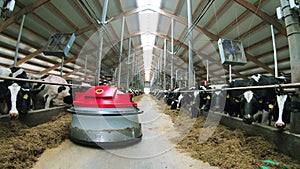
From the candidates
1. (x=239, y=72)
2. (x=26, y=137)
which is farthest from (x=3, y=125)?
(x=239, y=72)

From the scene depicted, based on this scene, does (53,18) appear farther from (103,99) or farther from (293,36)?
(293,36)

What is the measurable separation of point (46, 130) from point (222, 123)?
9.70 ft

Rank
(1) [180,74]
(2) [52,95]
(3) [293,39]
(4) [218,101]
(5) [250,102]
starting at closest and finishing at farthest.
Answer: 1. (3) [293,39]
2. (5) [250,102]
3. (2) [52,95]
4. (4) [218,101]
5. (1) [180,74]

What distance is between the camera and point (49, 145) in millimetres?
2062

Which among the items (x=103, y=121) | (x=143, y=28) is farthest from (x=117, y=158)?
(x=143, y=28)

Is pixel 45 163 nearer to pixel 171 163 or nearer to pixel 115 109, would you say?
pixel 115 109

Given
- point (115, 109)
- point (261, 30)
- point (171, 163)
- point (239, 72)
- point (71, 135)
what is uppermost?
point (261, 30)

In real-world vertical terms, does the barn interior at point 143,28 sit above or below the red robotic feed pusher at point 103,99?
above

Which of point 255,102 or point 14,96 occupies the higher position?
point 14,96

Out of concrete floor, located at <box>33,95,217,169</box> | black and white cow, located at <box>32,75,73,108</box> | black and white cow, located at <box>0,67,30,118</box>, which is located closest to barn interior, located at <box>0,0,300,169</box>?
concrete floor, located at <box>33,95,217,169</box>

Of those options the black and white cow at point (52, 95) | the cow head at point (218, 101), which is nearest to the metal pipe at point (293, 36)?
the cow head at point (218, 101)

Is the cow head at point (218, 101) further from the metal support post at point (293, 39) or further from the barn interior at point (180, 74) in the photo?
the metal support post at point (293, 39)

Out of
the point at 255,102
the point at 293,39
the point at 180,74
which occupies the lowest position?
the point at 255,102

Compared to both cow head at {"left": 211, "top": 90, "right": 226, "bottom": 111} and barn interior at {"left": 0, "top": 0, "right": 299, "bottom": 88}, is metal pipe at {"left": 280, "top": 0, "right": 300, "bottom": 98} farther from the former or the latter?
cow head at {"left": 211, "top": 90, "right": 226, "bottom": 111}
